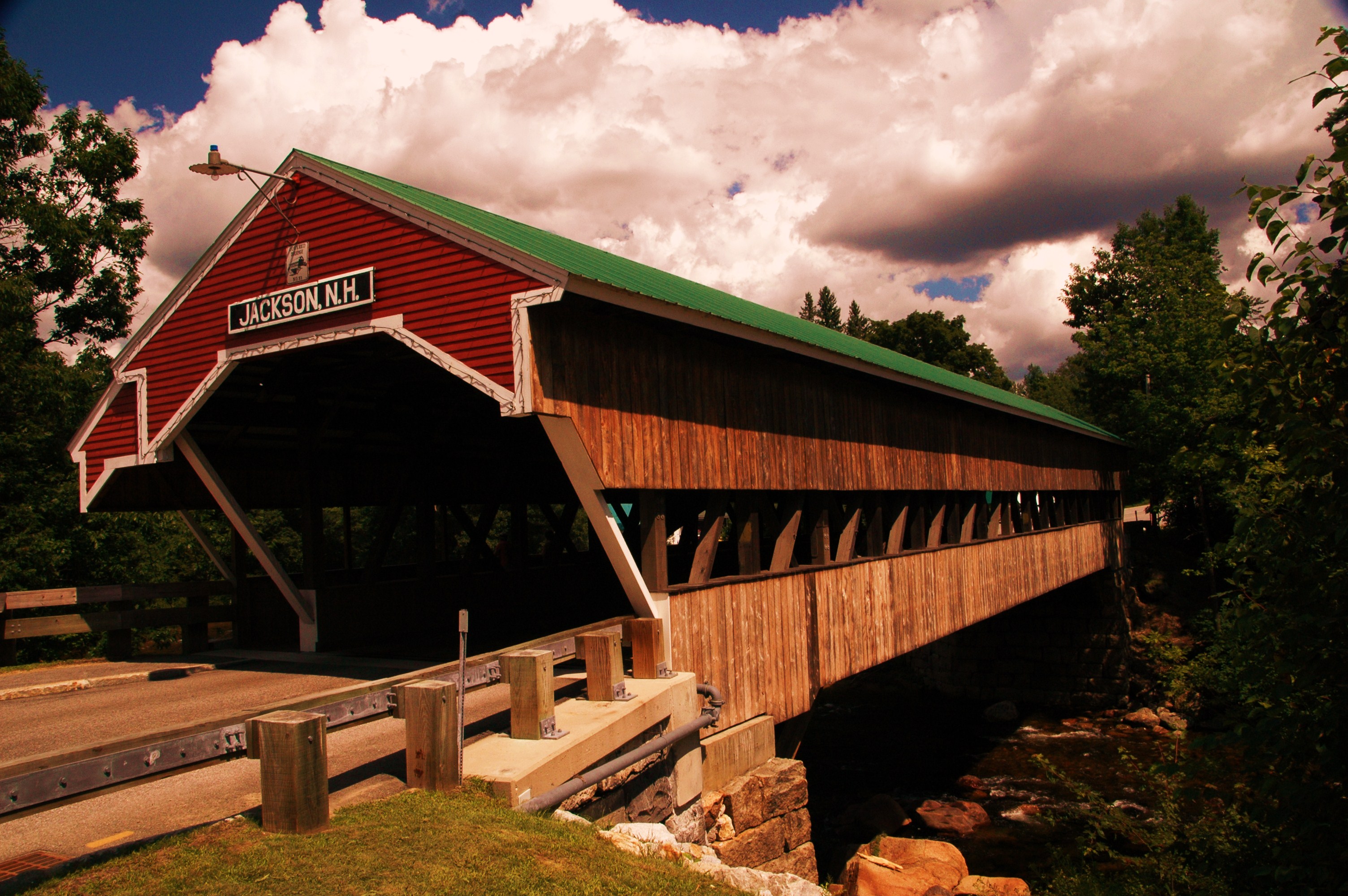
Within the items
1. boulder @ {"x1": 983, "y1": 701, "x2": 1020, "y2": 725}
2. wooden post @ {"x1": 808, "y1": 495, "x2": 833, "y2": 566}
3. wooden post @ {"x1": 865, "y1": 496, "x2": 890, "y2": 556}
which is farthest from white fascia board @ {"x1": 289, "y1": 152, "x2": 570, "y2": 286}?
boulder @ {"x1": 983, "y1": 701, "x2": 1020, "y2": 725}

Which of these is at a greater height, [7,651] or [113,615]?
[113,615]

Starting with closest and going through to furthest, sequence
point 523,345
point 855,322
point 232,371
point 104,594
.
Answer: point 523,345, point 232,371, point 104,594, point 855,322

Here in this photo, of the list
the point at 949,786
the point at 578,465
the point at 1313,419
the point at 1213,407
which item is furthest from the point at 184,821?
the point at 1213,407

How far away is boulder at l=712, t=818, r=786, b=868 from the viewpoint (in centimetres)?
805

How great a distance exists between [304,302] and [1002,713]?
22.4 meters

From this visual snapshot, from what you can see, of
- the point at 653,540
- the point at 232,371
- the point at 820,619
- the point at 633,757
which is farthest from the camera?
the point at 820,619

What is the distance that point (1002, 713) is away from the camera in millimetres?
24578

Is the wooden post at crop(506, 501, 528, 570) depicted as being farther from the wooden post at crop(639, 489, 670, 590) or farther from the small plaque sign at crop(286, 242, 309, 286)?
the wooden post at crop(639, 489, 670, 590)

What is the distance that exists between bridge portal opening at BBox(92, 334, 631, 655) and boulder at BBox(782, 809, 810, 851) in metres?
4.54

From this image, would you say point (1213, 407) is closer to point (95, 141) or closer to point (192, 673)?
point (192, 673)

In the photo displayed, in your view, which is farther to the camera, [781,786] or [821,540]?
[821,540]

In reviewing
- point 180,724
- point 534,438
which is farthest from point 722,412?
point 534,438

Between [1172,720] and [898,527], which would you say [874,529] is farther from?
[1172,720]

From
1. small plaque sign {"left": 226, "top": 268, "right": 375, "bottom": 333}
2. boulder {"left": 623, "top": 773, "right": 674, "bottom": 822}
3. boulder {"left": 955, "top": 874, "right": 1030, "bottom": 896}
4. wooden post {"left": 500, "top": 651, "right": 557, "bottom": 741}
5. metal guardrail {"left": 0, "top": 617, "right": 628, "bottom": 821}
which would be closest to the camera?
metal guardrail {"left": 0, "top": 617, "right": 628, "bottom": 821}
